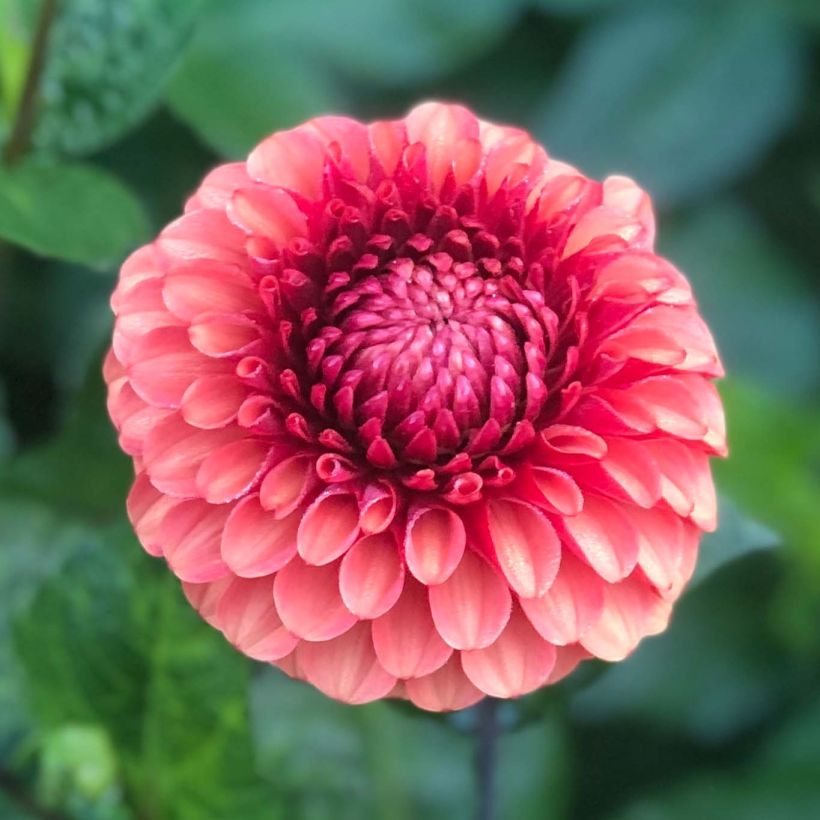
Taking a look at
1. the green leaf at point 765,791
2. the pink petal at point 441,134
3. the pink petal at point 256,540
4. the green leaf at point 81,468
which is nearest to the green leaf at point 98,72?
the green leaf at point 81,468

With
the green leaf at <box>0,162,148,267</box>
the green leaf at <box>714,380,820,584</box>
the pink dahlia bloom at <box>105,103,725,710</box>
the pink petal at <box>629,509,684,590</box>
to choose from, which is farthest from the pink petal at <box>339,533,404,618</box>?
the green leaf at <box>714,380,820,584</box>

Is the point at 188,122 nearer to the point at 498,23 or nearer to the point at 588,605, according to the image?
the point at 498,23

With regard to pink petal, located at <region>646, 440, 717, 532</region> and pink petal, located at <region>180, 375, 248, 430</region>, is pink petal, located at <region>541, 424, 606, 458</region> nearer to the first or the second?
pink petal, located at <region>646, 440, 717, 532</region>

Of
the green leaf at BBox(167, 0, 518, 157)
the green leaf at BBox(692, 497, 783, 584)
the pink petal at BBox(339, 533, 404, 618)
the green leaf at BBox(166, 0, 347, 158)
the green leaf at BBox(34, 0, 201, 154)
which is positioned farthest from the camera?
the green leaf at BBox(167, 0, 518, 157)

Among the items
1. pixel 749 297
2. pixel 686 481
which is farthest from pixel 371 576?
pixel 749 297

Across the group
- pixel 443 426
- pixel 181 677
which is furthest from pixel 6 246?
pixel 443 426

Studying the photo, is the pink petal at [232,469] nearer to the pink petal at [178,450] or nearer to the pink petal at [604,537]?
the pink petal at [178,450]
